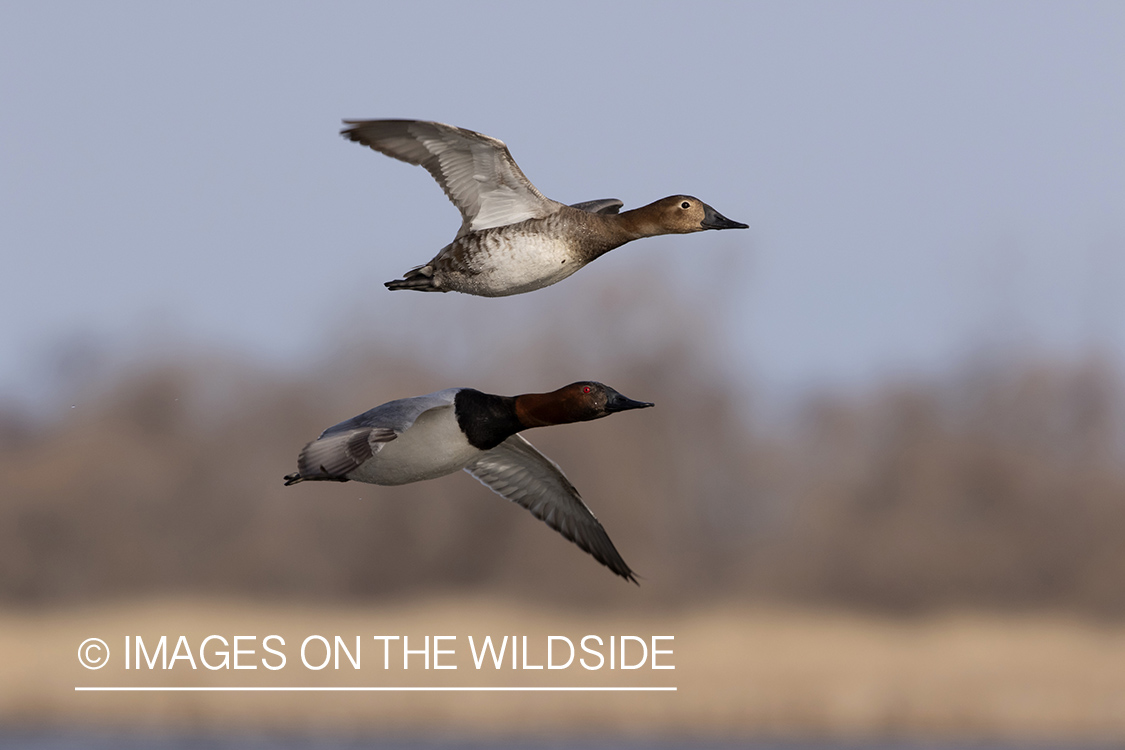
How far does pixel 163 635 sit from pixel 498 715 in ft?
20.5

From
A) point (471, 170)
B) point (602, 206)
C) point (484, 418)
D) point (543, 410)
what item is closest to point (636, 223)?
point (602, 206)

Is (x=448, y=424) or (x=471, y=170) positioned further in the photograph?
(x=471, y=170)

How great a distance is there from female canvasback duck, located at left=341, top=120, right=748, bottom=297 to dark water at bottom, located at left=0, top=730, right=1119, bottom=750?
1584 centimetres

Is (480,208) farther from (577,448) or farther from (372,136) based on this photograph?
(577,448)

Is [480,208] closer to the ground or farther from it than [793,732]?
farther from it

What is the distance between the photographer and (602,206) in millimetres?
9391

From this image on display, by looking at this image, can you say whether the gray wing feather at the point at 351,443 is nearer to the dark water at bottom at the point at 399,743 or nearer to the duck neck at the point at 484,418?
the duck neck at the point at 484,418

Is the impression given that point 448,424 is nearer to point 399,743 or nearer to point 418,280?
point 418,280

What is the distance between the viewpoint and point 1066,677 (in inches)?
893

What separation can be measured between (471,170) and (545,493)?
102 inches

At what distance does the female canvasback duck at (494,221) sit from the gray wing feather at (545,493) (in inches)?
62.1

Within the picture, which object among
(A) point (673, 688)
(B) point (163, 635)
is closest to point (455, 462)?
(A) point (673, 688)

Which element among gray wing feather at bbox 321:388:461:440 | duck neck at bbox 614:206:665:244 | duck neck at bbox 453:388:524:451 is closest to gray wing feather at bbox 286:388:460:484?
gray wing feather at bbox 321:388:461:440

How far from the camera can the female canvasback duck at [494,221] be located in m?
8.48
